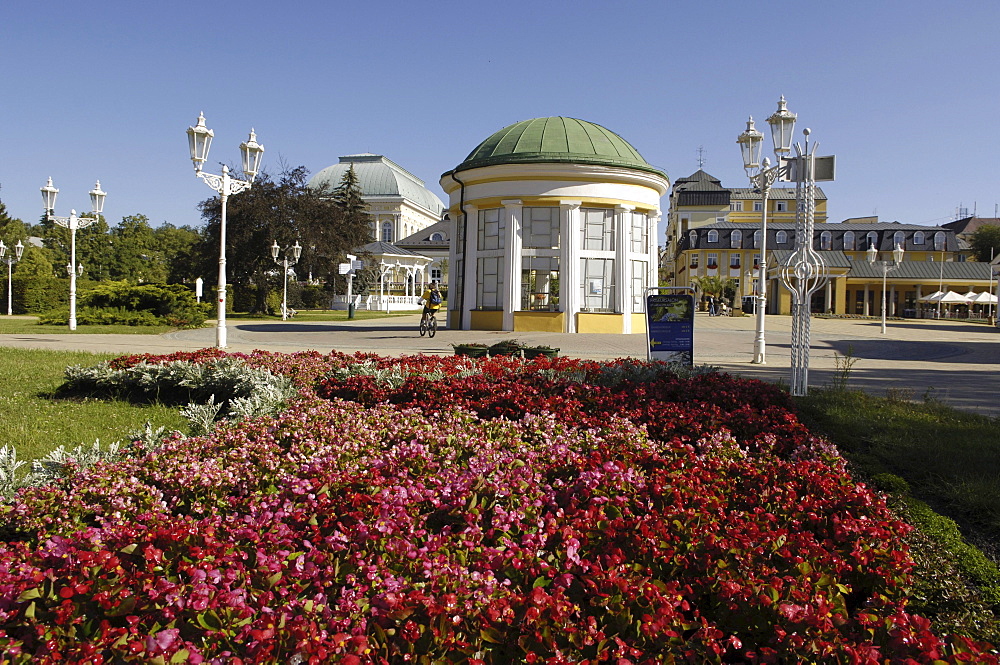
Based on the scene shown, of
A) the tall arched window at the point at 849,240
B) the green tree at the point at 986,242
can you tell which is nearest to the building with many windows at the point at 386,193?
the tall arched window at the point at 849,240

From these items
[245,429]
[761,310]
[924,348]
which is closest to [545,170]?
[761,310]

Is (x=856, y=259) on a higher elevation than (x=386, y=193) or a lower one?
lower

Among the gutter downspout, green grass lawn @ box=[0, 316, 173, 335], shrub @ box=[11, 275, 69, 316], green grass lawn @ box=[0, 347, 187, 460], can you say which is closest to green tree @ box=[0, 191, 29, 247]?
shrub @ box=[11, 275, 69, 316]

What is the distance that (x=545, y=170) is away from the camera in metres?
25.6

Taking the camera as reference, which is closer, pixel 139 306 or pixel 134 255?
pixel 139 306

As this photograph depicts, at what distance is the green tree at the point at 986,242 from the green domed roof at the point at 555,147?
3401 inches

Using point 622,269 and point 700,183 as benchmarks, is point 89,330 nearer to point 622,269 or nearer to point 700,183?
point 622,269

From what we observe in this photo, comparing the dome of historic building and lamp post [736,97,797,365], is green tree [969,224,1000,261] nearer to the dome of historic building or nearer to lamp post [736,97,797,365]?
the dome of historic building

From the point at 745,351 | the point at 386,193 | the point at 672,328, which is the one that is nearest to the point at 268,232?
the point at 745,351

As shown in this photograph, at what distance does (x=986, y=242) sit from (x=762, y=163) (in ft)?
319

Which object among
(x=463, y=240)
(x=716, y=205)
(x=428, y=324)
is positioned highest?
(x=716, y=205)

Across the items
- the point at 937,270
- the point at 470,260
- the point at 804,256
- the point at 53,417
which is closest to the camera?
the point at 53,417

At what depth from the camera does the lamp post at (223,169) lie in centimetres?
1767

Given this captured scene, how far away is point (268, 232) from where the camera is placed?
147 ft
